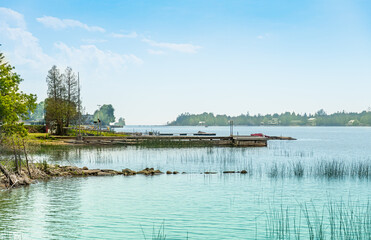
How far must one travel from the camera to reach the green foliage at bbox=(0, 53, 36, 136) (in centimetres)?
2658

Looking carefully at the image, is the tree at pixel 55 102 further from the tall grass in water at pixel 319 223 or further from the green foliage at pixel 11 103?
the tall grass in water at pixel 319 223

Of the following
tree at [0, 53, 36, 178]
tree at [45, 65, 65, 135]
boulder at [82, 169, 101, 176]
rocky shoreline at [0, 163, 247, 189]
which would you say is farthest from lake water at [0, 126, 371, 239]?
tree at [45, 65, 65, 135]

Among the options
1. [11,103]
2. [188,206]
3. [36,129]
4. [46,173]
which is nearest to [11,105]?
[11,103]

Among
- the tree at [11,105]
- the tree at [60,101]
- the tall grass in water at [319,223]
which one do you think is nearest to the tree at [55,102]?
the tree at [60,101]

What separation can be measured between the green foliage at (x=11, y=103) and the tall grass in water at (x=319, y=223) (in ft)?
62.2

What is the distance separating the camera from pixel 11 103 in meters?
26.6

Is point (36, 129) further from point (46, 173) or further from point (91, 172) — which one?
point (46, 173)

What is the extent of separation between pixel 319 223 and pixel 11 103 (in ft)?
69.5

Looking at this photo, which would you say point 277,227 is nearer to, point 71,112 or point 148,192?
point 148,192

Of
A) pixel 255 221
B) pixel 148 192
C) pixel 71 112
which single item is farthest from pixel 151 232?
pixel 71 112

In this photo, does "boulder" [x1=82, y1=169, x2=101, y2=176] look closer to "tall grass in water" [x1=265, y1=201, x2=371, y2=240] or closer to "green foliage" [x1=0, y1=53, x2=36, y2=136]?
"green foliage" [x1=0, y1=53, x2=36, y2=136]

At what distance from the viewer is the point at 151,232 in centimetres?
1335

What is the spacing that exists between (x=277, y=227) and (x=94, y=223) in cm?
664

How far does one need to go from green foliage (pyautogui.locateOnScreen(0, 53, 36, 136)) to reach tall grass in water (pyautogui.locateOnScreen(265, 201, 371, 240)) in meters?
19.0
